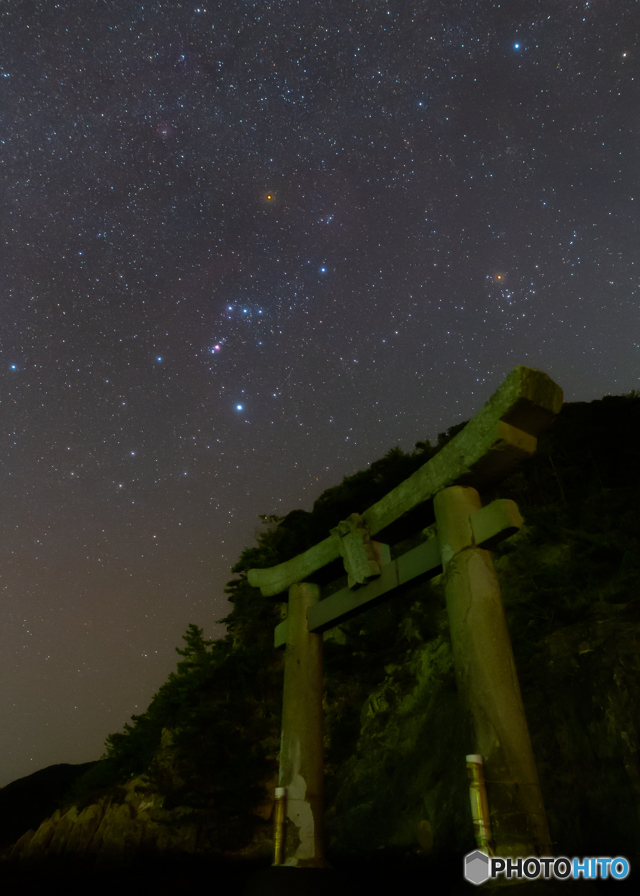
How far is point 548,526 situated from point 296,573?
11.7 meters

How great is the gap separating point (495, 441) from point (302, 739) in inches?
200

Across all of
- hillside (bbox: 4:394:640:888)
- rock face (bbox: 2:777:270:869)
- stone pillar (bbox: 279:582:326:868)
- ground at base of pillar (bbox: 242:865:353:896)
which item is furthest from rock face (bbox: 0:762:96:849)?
ground at base of pillar (bbox: 242:865:353:896)

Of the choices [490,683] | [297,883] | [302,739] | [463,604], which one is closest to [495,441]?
[463,604]

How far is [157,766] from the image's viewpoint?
18.2 m

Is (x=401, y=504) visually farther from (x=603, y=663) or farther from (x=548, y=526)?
(x=548, y=526)

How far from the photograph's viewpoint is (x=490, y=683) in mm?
5449

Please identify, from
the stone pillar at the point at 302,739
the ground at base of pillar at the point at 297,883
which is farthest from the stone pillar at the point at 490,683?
the stone pillar at the point at 302,739

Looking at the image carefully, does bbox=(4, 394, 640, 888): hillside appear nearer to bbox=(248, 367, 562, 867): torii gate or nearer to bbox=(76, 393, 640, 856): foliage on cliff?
bbox=(76, 393, 640, 856): foliage on cliff

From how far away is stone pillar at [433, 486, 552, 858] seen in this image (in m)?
4.86

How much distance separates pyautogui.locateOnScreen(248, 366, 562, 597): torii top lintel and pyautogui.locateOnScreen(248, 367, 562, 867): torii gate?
1 cm

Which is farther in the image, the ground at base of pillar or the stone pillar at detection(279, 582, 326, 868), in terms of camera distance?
the stone pillar at detection(279, 582, 326, 868)

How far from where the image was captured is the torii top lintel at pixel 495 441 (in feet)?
19.9

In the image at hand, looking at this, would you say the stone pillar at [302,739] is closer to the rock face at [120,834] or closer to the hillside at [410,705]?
the hillside at [410,705]

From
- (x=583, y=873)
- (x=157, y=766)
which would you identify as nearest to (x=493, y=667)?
(x=583, y=873)
